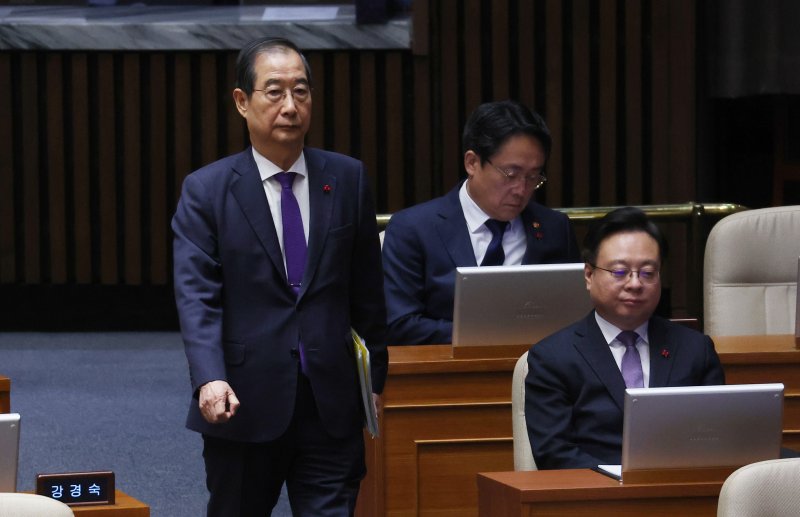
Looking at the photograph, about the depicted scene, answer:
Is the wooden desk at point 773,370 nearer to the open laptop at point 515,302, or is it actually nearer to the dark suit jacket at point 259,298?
the open laptop at point 515,302

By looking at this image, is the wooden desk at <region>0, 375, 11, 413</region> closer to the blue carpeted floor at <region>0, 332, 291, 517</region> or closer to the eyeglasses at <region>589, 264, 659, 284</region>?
the blue carpeted floor at <region>0, 332, 291, 517</region>

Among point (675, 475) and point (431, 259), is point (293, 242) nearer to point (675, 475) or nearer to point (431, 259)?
point (675, 475)

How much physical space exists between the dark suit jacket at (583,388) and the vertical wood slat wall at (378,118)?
4335mm

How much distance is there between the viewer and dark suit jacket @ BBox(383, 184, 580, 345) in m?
4.19

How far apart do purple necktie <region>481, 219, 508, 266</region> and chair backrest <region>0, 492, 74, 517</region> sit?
6.84 feet

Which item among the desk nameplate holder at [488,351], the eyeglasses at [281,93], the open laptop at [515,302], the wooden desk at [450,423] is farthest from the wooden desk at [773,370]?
→ the eyeglasses at [281,93]

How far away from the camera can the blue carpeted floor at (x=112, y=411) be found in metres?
5.09

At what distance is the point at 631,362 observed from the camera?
3.24 metres

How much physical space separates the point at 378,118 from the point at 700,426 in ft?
16.7

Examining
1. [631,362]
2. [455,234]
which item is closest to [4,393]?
[455,234]

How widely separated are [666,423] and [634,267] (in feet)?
1.76

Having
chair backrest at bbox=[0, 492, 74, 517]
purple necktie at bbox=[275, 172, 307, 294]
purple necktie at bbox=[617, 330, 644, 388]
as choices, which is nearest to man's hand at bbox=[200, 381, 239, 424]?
purple necktie at bbox=[275, 172, 307, 294]

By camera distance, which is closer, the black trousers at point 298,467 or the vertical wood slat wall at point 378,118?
the black trousers at point 298,467

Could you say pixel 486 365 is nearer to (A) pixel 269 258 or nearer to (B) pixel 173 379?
(A) pixel 269 258
